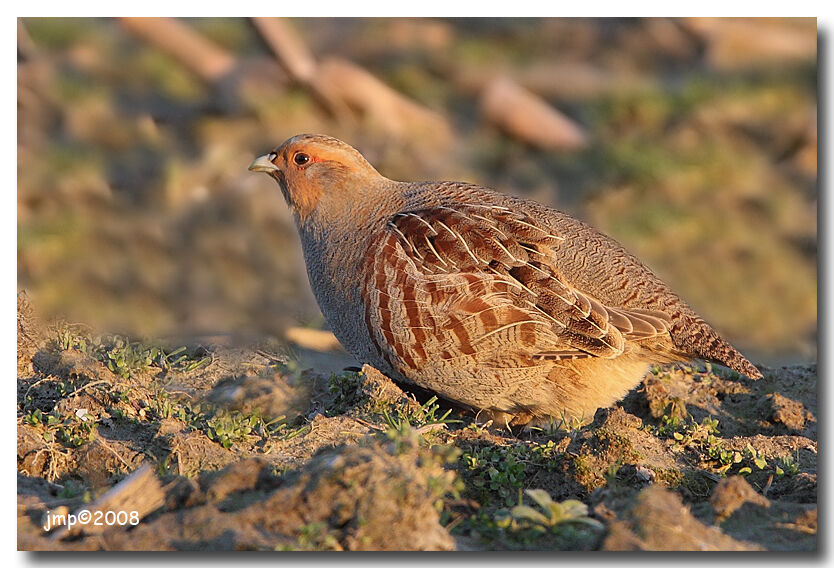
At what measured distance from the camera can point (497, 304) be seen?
4406mm

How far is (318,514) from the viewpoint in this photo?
3.41 meters

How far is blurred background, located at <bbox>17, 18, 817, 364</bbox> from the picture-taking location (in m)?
5.88

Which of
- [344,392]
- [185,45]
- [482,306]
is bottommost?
[344,392]

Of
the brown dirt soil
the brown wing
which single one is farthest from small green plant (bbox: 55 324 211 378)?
the brown wing

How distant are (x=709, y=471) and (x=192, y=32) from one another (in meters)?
3.95

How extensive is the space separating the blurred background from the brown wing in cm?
152

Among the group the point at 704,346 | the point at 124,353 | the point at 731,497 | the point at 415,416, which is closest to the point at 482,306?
the point at 415,416

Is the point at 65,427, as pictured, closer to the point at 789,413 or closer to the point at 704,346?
the point at 704,346

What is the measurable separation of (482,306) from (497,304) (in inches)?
2.9

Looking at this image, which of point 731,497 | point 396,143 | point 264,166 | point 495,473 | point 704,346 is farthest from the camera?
point 396,143

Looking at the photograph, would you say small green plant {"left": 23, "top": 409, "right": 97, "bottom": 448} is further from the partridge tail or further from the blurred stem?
the partridge tail

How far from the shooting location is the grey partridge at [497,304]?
4.42 metres

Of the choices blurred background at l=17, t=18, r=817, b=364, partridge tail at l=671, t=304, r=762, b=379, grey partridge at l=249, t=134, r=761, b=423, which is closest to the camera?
grey partridge at l=249, t=134, r=761, b=423

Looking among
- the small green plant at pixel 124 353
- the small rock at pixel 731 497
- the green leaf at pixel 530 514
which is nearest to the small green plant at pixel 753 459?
the small rock at pixel 731 497
